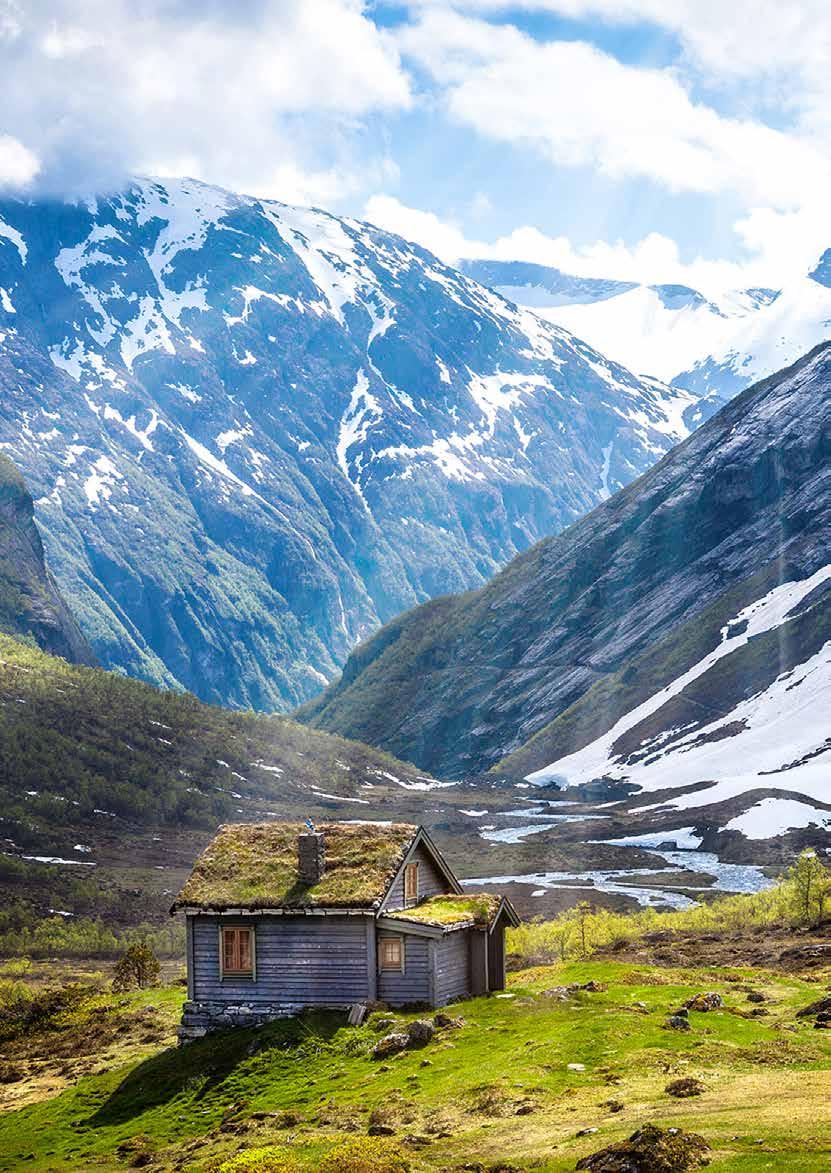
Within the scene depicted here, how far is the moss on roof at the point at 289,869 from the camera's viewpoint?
1987 inches

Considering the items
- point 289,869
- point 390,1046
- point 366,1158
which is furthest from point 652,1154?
point 289,869

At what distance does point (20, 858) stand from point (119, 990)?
110840 mm

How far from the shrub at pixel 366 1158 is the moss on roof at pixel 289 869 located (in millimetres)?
15837

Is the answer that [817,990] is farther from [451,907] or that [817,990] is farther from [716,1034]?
[451,907]

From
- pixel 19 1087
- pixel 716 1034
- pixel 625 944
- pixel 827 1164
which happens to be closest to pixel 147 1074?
pixel 19 1087

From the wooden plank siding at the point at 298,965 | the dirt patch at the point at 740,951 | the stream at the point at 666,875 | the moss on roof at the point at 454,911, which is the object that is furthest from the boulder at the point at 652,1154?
the stream at the point at 666,875

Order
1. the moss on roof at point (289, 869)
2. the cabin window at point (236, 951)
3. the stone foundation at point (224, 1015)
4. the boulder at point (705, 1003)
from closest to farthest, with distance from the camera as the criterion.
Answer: the boulder at point (705, 1003) < the stone foundation at point (224, 1015) < the moss on roof at point (289, 869) < the cabin window at point (236, 951)

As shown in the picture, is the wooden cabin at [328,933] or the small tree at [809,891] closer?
the wooden cabin at [328,933]

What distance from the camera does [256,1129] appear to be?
129 ft

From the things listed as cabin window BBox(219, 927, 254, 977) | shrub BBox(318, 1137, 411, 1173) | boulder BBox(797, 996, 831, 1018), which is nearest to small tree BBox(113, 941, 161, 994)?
cabin window BBox(219, 927, 254, 977)

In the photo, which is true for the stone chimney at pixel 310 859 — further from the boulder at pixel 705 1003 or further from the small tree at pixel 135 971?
the small tree at pixel 135 971

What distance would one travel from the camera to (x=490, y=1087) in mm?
37312

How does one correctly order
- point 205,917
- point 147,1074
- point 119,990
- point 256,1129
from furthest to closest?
point 119,990 < point 205,917 < point 147,1074 < point 256,1129

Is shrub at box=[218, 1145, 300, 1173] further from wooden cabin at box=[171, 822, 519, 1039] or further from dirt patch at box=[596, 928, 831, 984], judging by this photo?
dirt patch at box=[596, 928, 831, 984]
